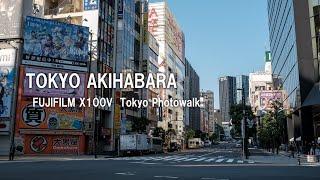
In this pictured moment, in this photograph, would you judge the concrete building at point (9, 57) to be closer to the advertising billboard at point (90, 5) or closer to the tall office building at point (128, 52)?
the advertising billboard at point (90, 5)

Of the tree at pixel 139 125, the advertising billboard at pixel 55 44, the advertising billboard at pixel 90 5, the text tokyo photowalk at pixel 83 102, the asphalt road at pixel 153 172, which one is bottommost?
the asphalt road at pixel 153 172

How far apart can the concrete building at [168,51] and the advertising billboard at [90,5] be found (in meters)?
50.2

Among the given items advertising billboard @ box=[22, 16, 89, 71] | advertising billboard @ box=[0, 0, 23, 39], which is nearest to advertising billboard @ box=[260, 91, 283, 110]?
advertising billboard @ box=[22, 16, 89, 71]

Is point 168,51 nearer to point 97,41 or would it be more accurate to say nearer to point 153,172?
point 97,41

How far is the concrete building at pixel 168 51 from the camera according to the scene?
118188 mm

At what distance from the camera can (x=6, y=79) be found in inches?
2148

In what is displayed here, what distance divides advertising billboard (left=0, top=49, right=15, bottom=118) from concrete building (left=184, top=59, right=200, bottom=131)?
10514 cm

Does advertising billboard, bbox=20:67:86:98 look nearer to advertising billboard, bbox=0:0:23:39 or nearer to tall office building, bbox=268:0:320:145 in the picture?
advertising billboard, bbox=0:0:23:39

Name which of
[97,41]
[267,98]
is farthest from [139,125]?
[267,98]

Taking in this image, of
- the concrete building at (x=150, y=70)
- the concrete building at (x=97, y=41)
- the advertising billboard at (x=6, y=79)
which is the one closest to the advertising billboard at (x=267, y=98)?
the concrete building at (x=97, y=41)

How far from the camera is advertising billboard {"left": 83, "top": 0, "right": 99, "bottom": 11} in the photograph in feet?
212

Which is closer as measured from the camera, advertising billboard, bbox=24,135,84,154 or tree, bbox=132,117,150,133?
advertising billboard, bbox=24,135,84,154

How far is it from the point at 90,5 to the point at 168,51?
6078 centimetres

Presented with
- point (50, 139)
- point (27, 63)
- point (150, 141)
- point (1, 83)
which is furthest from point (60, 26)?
point (150, 141)
